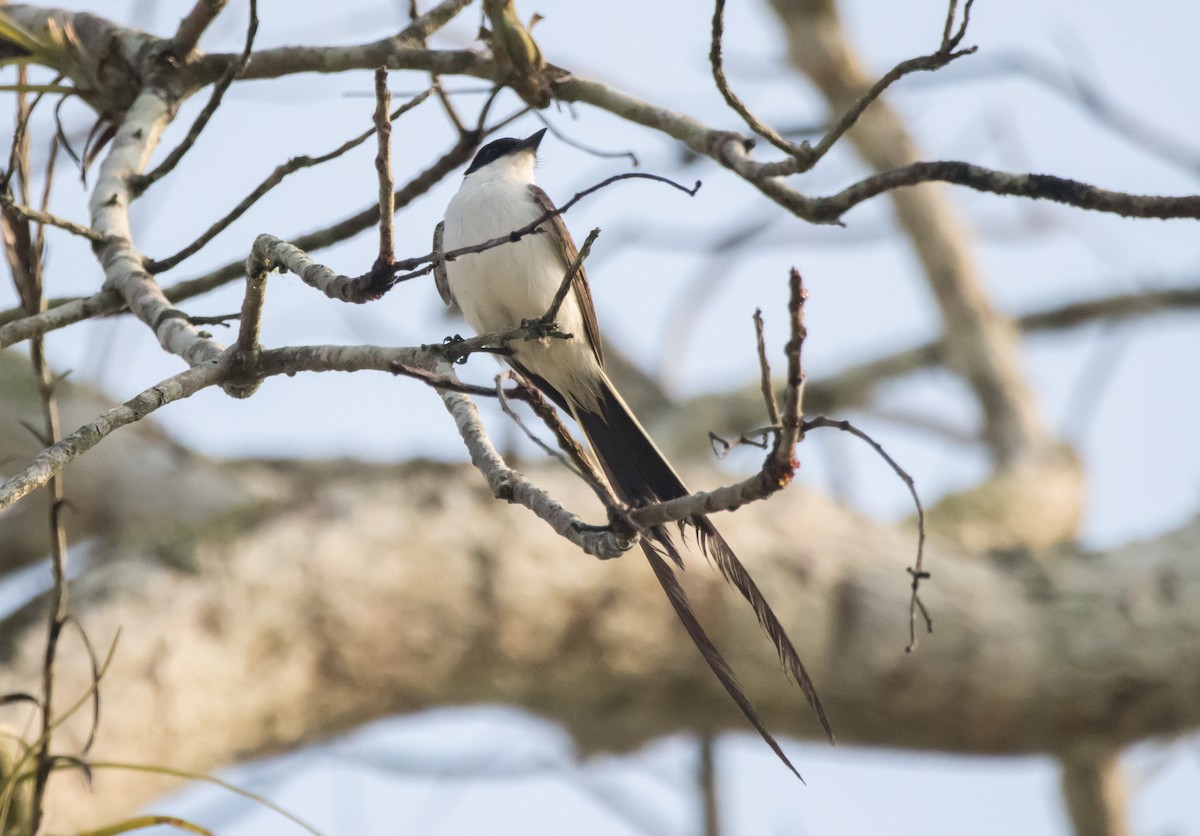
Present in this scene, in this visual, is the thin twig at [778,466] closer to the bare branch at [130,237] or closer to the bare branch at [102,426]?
the bare branch at [102,426]

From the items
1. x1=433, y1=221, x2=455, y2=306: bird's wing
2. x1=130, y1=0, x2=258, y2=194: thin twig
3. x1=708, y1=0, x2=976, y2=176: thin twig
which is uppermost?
x1=433, y1=221, x2=455, y2=306: bird's wing

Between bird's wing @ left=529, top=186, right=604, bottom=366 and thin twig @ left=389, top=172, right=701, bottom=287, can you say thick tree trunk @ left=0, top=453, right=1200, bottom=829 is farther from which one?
thin twig @ left=389, top=172, right=701, bottom=287

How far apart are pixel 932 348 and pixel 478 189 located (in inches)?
197

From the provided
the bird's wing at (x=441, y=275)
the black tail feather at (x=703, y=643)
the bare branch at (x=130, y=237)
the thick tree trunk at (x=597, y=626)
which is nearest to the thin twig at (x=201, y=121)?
the bare branch at (x=130, y=237)

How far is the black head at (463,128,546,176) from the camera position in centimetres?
403

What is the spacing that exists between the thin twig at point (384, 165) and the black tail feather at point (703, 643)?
595 millimetres

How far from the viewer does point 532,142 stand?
4086mm

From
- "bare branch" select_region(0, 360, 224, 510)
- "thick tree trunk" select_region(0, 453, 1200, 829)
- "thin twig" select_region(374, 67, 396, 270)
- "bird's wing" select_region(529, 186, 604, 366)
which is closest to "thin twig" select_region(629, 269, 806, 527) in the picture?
"thin twig" select_region(374, 67, 396, 270)

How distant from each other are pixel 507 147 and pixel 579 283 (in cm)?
84

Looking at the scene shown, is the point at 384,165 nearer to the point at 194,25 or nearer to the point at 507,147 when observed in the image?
the point at 194,25

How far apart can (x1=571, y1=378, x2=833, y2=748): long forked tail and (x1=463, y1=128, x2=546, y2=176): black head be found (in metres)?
1.16

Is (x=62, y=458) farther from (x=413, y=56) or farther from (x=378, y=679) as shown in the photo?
(x=378, y=679)

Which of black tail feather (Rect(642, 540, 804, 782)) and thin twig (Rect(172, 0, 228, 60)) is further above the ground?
thin twig (Rect(172, 0, 228, 60))

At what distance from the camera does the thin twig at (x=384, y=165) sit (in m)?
1.85
